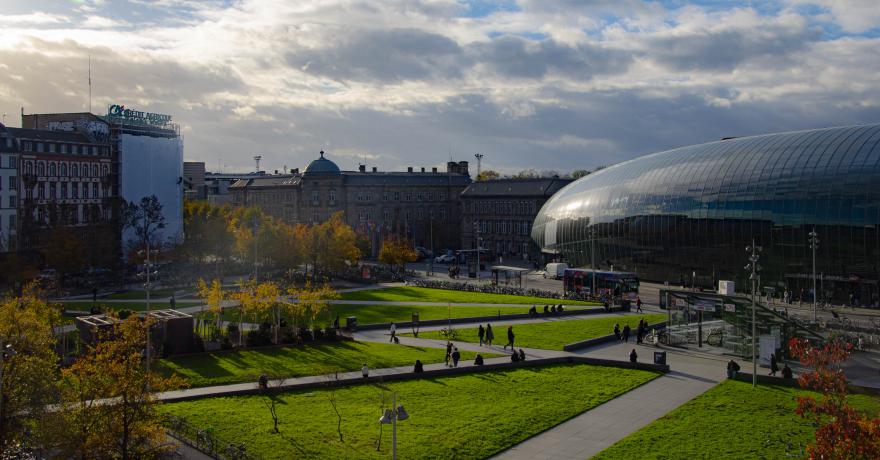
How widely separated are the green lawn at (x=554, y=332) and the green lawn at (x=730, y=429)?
15.3 metres

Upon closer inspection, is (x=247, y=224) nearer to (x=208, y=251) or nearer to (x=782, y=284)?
(x=208, y=251)

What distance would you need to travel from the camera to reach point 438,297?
8150cm

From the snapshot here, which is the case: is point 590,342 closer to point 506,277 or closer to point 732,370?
point 732,370

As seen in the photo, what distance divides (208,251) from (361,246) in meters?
24.0

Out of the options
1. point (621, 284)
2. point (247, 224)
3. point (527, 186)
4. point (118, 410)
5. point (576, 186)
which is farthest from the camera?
point (527, 186)

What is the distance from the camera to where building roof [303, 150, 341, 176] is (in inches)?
6043

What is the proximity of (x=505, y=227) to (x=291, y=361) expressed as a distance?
103m

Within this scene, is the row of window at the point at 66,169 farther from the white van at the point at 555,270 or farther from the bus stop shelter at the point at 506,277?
the white van at the point at 555,270

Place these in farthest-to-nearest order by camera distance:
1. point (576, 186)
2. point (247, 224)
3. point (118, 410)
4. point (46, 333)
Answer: point (247, 224) → point (576, 186) → point (46, 333) → point (118, 410)

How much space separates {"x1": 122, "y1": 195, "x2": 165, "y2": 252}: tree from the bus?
61751 mm

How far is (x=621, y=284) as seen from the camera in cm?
8200

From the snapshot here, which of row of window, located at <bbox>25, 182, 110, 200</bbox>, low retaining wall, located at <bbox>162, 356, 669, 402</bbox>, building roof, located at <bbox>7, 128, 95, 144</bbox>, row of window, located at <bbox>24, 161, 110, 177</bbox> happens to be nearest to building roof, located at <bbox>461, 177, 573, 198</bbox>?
row of window, located at <bbox>24, 161, 110, 177</bbox>

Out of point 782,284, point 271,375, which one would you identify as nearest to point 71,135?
point 271,375

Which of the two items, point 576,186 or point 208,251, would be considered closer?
point 208,251
